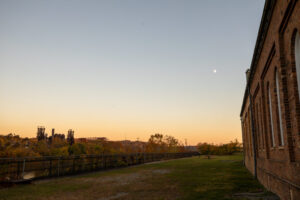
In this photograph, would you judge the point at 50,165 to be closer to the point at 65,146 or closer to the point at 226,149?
the point at 65,146

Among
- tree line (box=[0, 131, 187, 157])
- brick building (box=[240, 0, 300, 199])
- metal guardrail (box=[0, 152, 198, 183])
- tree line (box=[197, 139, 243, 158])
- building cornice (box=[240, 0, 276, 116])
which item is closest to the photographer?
brick building (box=[240, 0, 300, 199])

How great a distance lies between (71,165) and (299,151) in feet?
54.0

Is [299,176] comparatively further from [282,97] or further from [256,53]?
[256,53]

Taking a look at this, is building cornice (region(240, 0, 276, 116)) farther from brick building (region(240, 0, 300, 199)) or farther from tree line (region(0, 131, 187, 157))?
tree line (region(0, 131, 187, 157))

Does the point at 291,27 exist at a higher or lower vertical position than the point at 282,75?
higher

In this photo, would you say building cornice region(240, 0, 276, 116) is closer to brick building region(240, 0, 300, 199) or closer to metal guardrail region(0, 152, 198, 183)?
brick building region(240, 0, 300, 199)

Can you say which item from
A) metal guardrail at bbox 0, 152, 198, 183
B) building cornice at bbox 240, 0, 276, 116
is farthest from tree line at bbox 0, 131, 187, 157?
building cornice at bbox 240, 0, 276, 116

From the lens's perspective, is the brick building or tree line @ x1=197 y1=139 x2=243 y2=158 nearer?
the brick building

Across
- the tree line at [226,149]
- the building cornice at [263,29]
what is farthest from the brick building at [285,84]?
the tree line at [226,149]

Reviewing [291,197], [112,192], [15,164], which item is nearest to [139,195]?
[112,192]

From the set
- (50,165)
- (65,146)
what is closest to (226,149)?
(65,146)

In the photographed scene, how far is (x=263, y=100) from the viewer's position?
11.9 meters

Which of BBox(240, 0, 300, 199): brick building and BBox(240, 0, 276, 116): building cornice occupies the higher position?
BBox(240, 0, 276, 116): building cornice

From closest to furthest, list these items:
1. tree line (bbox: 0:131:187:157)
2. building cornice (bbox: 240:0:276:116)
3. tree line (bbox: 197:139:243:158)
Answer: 1. building cornice (bbox: 240:0:276:116)
2. tree line (bbox: 0:131:187:157)
3. tree line (bbox: 197:139:243:158)
